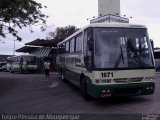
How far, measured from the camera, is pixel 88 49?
14.5 metres

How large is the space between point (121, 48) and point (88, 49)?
4.45 feet

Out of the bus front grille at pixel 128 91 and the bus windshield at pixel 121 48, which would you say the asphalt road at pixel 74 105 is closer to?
the bus front grille at pixel 128 91

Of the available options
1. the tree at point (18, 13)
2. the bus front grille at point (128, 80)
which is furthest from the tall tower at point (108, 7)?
the bus front grille at point (128, 80)

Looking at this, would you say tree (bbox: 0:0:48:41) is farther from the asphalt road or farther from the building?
the building

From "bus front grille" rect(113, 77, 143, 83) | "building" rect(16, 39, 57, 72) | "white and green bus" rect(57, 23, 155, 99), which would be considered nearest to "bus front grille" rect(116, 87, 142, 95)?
"white and green bus" rect(57, 23, 155, 99)

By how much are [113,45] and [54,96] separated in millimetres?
4952

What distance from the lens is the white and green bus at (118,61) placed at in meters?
13.8

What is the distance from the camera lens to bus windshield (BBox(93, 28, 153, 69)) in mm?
13891

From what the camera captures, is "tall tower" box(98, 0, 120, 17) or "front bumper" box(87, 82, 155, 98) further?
"tall tower" box(98, 0, 120, 17)

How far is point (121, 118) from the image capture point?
434 inches

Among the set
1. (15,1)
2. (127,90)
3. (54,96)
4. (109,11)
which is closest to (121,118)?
(127,90)

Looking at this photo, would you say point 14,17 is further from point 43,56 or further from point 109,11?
point 43,56

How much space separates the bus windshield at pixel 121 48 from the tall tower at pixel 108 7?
18841 mm

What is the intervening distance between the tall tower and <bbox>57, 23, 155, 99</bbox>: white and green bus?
18735 millimetres
